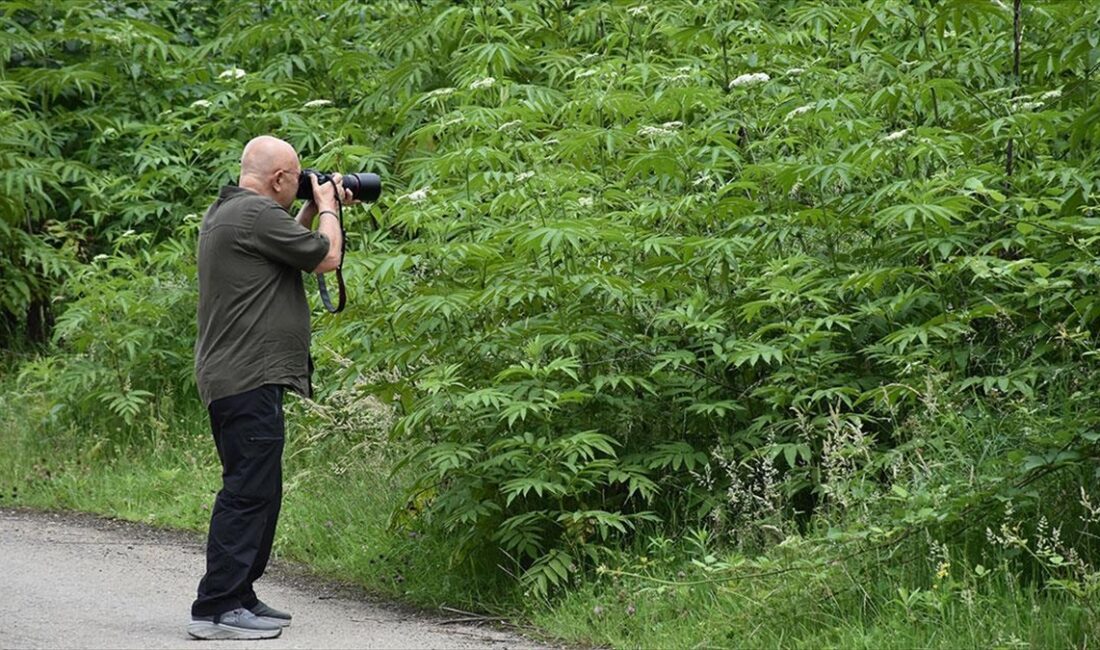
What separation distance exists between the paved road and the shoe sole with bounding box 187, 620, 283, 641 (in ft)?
0.16

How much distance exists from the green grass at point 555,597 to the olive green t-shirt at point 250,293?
168 centimetres

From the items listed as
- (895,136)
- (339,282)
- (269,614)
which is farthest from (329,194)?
(895,136)

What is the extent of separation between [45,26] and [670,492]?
29.6ft

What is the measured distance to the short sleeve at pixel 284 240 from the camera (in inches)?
264

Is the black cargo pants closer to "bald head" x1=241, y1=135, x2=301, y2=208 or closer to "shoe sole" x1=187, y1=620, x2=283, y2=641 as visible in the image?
"shoe sole" x1=187, y1=620, x2=283, y2=641

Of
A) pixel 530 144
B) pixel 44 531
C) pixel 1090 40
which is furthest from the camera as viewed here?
Answer: pixel 44 531

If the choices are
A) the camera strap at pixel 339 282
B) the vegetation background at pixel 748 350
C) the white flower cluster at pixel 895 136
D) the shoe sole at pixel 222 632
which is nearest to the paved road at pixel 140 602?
the shoe sole at pixel 222 632

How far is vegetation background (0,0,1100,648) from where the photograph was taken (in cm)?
638

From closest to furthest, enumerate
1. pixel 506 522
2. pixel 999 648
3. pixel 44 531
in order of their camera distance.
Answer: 1. pixel 999 648
2. pixel 506 522
3. pixel 44 531

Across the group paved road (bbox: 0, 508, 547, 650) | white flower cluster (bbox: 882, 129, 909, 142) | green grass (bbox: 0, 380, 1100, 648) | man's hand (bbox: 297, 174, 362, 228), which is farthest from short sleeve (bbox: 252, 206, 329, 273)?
white flower cluster (bbox: 882, 129, 909, 142)

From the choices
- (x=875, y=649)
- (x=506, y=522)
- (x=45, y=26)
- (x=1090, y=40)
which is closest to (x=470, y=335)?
(x=506, y=522)

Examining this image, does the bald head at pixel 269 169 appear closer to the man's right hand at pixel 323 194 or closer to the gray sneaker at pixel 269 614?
the man's right hand at pixel 323 194

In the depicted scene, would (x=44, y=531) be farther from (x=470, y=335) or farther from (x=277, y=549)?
(x=470, y=335)

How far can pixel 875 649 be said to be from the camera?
5.81 m
